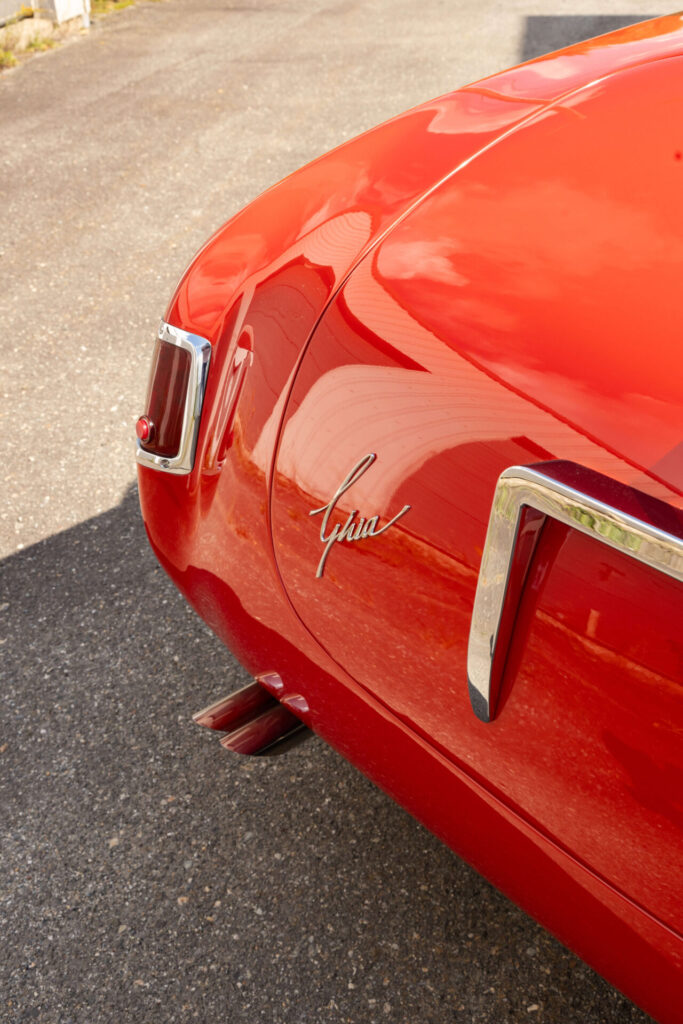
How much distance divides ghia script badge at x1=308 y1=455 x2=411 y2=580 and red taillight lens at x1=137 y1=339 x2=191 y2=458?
1.38 feet

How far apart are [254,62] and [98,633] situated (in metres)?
6.13

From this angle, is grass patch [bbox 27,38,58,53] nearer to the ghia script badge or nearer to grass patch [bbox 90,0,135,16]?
grass patch [bbox 90,0,135,16]

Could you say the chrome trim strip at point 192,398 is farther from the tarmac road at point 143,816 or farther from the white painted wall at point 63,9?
the white painted wall at point 63,9

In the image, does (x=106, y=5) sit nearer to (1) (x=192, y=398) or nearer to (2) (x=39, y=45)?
(2) (x=39, y=45)

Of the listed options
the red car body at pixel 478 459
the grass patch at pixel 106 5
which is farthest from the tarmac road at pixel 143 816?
the grass patch at pixel 106 5

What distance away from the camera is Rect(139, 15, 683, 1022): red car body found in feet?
3.82

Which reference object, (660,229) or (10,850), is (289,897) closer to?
(10,850)

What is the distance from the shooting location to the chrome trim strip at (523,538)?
1.05m

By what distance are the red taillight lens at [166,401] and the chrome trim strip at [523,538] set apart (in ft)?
2.55

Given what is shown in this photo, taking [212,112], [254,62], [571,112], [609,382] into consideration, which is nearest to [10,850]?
[609,382]

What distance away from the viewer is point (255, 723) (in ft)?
6.31

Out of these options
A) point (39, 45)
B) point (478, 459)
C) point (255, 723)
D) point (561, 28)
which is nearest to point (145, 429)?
point (255, 723)

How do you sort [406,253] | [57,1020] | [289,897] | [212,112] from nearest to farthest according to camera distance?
[406,253]
[57,1020]
[289,897]
[212,112]

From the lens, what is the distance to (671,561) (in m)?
1.03
